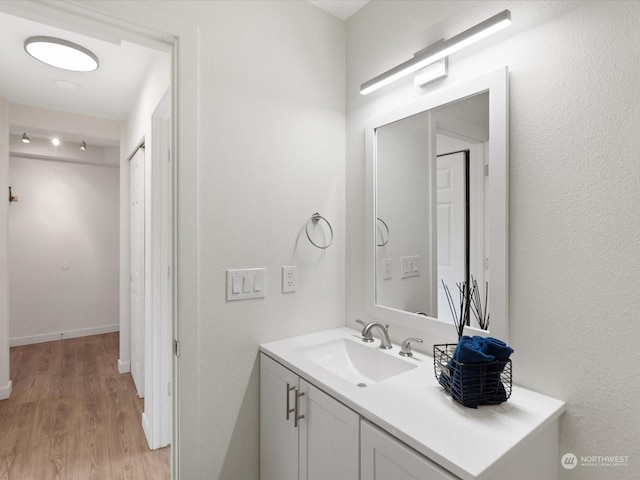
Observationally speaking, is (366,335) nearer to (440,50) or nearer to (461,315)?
(461,315)

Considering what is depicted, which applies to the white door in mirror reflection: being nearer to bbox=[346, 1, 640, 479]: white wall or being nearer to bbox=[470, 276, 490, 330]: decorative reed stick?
bbox=[470, 276, 490, 330]: decorative reed stick

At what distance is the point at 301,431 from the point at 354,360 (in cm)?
41

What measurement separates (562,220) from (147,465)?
247cm

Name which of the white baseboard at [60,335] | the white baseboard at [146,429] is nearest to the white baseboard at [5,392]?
the white baseboard at [146,429]

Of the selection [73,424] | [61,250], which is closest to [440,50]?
[73,424]

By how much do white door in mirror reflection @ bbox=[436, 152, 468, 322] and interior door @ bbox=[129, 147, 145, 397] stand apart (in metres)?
2.21

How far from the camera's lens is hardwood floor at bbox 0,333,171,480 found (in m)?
2.04

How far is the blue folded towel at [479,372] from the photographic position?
3.17 feet

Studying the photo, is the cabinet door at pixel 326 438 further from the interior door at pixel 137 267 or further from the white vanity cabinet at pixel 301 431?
the interior door at pixel 137 267

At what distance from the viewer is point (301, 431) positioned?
1.25 metres

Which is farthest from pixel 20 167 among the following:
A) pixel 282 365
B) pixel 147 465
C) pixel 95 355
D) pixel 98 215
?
pixel 282 365

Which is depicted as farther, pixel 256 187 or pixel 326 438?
pixel 256 187

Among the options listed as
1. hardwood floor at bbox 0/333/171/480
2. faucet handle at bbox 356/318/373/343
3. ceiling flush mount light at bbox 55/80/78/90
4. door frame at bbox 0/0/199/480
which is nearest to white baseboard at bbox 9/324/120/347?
hardwood floor at bbox 0/333/171/480

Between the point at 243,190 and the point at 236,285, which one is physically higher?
the point at 243,190
